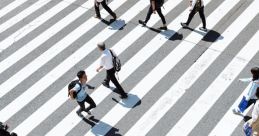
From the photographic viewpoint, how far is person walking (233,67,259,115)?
980 centimetres

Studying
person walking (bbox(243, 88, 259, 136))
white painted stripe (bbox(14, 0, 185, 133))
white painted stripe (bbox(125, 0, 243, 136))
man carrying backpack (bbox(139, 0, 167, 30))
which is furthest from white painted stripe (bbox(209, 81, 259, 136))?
man carrying backpack (bbox(139, 0, 167, 30))

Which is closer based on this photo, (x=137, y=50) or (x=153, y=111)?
(x=153, y=111)

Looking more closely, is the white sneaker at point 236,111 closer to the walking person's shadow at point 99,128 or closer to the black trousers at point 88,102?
the walking person's shadow at point 99,128

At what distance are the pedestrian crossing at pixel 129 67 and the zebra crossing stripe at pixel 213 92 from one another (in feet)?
0.08

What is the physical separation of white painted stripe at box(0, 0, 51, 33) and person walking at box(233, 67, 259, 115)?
25.6ft

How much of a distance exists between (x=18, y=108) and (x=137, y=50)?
387cm

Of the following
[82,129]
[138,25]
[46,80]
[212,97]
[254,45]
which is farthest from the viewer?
[138,25]

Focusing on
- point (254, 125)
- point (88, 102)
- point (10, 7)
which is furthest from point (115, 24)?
point (254, 125)

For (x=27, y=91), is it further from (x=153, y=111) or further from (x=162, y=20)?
(x=162, y=20)

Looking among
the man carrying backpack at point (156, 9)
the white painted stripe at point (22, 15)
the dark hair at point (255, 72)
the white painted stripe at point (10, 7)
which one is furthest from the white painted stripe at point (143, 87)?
the white painted stripe at point (10, 7)

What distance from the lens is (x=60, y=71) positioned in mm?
12414

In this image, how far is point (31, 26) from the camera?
46.7 feet

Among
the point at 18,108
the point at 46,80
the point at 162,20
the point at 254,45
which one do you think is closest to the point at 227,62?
the point at 254,45

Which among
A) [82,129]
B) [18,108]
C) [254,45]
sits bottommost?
[254,45]
